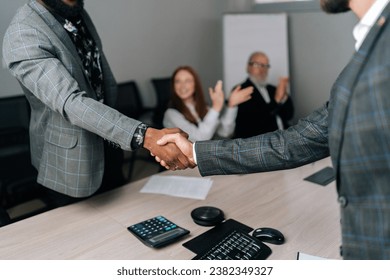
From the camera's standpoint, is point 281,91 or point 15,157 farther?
point 281,91

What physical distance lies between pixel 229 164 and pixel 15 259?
70 centimetres

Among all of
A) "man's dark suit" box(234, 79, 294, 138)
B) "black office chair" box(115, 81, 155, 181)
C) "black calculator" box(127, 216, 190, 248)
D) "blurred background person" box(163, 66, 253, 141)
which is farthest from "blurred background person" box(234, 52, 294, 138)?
"black calculator" box(127, 216, 190, 248)

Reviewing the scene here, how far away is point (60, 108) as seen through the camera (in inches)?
52.0

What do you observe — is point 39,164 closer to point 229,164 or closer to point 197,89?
point 229,164

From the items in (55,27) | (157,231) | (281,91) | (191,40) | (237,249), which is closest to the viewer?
(237,249)

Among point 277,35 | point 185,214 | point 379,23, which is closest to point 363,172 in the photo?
point 379,23

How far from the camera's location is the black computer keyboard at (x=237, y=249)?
106 cm

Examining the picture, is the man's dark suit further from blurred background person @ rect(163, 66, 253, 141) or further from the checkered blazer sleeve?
the checkered blazer sleeve

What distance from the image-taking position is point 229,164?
123 centimetres

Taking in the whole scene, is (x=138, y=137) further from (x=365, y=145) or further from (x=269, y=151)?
(x=365, y=145)

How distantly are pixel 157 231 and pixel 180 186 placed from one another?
0.40 meters

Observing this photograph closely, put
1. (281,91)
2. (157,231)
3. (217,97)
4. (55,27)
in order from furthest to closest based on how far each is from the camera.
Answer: (281,91)
(217,97)
(55,27)
(157,231)

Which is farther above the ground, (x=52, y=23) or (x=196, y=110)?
(x=52, y=23)

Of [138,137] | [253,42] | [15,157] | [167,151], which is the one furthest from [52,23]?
[253,42]
